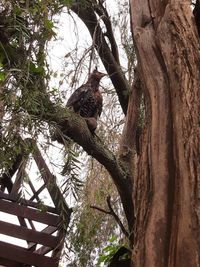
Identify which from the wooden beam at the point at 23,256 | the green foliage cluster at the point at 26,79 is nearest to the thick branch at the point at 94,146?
the green foliage cluster at the point at 26,79

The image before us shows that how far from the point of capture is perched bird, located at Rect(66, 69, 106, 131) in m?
3.75

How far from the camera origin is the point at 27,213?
405cm

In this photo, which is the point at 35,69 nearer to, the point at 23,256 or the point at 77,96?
the point at 77,96

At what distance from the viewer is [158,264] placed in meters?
1.77

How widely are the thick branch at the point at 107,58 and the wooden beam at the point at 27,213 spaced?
3.55 ft

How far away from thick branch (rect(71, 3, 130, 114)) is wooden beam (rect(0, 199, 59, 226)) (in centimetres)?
108

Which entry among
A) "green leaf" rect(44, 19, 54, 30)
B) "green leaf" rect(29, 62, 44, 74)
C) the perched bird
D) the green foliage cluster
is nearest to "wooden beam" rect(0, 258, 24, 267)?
the perched bird

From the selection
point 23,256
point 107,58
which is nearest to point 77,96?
point 107,58

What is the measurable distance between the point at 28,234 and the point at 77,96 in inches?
42.8

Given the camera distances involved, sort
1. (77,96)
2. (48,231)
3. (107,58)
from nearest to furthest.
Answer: (77,96) → (48,231) → (107,58)

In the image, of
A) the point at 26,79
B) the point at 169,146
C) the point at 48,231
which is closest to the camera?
the point at 169,146

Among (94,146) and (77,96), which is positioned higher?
(77,96)

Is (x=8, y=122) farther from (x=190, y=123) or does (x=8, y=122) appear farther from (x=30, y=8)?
(x=190, y=123)

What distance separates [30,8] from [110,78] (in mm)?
1647
